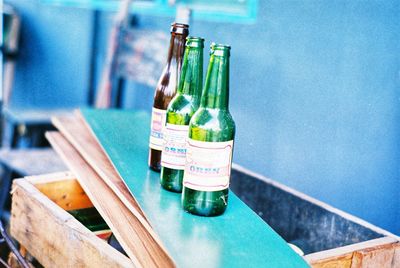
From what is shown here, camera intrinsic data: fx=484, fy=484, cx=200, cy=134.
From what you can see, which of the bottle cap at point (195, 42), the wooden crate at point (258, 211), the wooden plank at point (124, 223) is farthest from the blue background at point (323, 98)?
the wooden plank at point (124, 223)

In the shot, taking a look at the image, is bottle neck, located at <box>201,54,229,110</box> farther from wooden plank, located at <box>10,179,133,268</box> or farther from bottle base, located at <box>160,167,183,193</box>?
wooden plank, located at <box>10,179,133,268</box>

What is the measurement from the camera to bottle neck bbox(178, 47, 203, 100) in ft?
4.20

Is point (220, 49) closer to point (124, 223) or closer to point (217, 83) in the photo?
point (217, 83)

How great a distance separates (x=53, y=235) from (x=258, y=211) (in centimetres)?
80

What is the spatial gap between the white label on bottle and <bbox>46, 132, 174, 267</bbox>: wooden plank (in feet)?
0.58

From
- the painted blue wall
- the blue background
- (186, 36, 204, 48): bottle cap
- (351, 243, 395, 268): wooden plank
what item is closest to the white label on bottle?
(186, 36, 204, 48): bottle cap

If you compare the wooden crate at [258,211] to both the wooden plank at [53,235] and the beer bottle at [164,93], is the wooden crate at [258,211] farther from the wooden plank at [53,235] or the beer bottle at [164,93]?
the beer bottle at [164,93]

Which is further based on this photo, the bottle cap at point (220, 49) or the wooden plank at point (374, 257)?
the wooden plank at point (374, 257)

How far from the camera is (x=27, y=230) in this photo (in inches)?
60.8

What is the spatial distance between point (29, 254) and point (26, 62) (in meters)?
3.32

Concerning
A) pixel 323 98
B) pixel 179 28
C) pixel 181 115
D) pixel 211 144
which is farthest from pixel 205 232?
pixel 323 98

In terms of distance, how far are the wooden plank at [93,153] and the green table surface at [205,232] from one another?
0.03 meters

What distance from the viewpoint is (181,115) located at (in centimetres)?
132

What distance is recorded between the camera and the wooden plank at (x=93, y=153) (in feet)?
4.37
